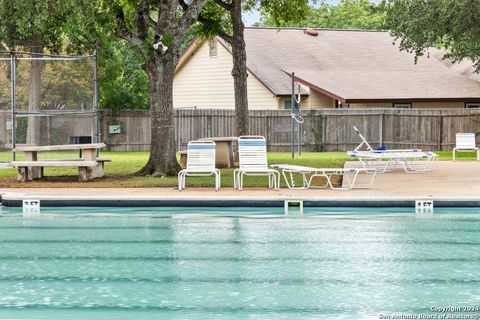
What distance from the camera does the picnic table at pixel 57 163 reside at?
20469 mm

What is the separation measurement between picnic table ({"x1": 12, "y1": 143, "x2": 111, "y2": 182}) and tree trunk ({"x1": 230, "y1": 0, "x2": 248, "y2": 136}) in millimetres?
7224

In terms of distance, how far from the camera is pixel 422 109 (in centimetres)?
4031

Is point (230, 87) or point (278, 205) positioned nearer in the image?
A: point (278, 205)

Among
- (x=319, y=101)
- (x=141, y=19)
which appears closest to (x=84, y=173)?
(x=141, y=19)

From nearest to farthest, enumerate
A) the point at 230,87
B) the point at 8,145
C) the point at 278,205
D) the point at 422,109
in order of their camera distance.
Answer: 1. the point at 278,205
2. the point at 8,145
3. the point at 422,109
4. the point at 230,87

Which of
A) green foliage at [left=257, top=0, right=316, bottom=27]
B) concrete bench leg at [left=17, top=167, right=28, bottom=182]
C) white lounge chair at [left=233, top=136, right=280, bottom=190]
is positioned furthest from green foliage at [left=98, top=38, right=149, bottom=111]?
white lounge chair at [left=233, top=136, right=280, bottom=190]

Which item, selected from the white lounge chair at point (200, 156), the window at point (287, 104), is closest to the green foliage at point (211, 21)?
the white lounge chair at point (200, 156)

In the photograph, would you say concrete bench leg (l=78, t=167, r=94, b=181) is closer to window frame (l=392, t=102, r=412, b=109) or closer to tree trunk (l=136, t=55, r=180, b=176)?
tree trunk (l=136, t=55, r=180, b=176)

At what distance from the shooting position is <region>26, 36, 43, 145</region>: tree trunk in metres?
29.5

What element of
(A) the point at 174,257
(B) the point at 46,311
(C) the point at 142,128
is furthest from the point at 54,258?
(C) the point at 142,128

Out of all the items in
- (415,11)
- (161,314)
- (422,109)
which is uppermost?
(415,11)

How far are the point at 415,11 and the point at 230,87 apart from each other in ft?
46.7

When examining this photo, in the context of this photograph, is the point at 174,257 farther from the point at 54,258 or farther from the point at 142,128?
the point at 142,128

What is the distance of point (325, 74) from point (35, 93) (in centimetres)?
1498
